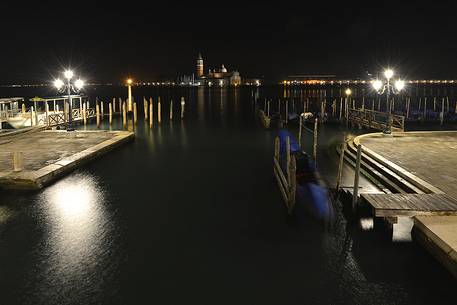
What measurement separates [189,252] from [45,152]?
1093cm

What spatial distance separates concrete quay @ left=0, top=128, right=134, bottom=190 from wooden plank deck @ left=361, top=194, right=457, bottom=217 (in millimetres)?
10211

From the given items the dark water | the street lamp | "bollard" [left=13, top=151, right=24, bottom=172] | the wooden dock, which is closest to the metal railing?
the dark water

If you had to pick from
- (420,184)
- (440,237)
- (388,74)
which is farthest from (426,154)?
(440,237)

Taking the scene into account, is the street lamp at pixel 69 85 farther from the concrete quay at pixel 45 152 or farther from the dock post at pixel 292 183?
the dock post at pixel 292 183

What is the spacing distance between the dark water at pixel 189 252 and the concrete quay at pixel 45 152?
503mm

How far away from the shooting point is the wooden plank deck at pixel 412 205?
8383mm

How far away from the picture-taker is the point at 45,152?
54.2ft

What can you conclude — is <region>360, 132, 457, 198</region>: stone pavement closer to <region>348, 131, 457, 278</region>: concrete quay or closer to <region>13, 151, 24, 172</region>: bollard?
<region>348, 131, 457, 278</region>: concrete quay

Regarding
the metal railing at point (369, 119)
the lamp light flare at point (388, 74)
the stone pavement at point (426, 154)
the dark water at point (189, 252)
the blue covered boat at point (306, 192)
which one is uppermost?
the lamp light flare at point (388, 74)

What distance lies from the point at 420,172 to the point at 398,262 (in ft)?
15.9

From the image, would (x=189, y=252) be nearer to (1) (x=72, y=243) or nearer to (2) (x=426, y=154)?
(1) (x=72, y=243)

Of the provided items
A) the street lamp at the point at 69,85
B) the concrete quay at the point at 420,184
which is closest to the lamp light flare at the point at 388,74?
the concrete quay at the point at 420,184

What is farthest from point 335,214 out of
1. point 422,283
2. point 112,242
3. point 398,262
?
point 112,242

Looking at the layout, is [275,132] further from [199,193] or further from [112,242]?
[112,242]
